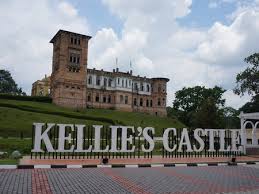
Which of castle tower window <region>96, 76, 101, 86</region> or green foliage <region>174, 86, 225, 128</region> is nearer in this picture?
green foliage <region>174, 86, 225, 128</region>

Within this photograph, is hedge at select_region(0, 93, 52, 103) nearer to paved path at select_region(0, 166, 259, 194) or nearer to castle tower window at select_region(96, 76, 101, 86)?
castle tower window at select_region(96, 76, 101, 86)

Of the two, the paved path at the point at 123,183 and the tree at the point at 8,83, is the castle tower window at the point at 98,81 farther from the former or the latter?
the paved path at the point at 123,183

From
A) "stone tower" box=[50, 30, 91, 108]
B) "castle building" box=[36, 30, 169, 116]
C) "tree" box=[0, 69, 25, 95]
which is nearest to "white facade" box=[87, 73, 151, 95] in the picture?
"castle building" box=[36, 30, 169, 116]

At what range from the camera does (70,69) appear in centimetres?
7019

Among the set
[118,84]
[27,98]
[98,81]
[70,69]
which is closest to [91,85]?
[98,81]

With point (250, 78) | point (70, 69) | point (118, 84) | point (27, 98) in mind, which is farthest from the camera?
point (118, 84)

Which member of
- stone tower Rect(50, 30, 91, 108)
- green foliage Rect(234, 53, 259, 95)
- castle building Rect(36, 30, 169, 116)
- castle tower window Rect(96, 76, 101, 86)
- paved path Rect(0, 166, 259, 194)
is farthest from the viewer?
castle tower window Rect(96, 76, 101, 86)

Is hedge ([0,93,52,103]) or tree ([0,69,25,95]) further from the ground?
tree ([0,69,25,95])

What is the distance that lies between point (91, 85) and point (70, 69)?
1025cm

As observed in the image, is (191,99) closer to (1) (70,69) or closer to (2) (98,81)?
(2) (98,81)

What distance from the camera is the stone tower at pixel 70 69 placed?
68.4m

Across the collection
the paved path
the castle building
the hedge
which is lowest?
the paved path

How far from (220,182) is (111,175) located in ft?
12.6

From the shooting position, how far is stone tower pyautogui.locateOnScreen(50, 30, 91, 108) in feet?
225
